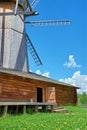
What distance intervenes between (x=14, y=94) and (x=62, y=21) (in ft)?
44.4

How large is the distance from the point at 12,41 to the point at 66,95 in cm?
867

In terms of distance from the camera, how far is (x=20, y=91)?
25594mm

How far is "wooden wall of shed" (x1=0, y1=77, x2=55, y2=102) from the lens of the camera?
Answer: 23422mm

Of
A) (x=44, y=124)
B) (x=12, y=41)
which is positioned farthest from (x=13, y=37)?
(x=44, y=124)

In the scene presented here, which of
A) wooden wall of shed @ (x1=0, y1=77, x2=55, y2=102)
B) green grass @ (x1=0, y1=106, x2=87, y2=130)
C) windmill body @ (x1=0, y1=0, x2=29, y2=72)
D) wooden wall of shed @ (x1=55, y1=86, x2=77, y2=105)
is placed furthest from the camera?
wooden wall of shed @ (x1=55, y1=86, x2=77, y2=105)

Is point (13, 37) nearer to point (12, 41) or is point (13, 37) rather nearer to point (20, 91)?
point (12, 41)

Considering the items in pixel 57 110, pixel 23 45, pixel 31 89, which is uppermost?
pixel 23 45

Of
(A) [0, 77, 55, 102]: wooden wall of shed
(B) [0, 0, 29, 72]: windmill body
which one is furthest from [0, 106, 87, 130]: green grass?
(B) [0, 0, 29, 72]: windmill body

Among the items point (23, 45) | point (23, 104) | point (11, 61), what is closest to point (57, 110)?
point (23, 104)

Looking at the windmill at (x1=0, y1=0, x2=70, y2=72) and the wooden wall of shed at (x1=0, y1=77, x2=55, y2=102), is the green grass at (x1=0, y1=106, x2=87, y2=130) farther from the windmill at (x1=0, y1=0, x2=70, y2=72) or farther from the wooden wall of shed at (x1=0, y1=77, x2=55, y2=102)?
the windmill at (x1=0, y1=0, x2=70, y2=72)

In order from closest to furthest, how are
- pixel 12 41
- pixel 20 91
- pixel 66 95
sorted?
A: pixel 20 91 < pixel 12 41 < pixel 66 95

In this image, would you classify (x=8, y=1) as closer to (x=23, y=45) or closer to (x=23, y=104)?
(x=23, y=45)

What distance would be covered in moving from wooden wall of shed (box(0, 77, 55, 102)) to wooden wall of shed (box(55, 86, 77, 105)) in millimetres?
2597

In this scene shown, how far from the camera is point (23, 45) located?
106 ft
